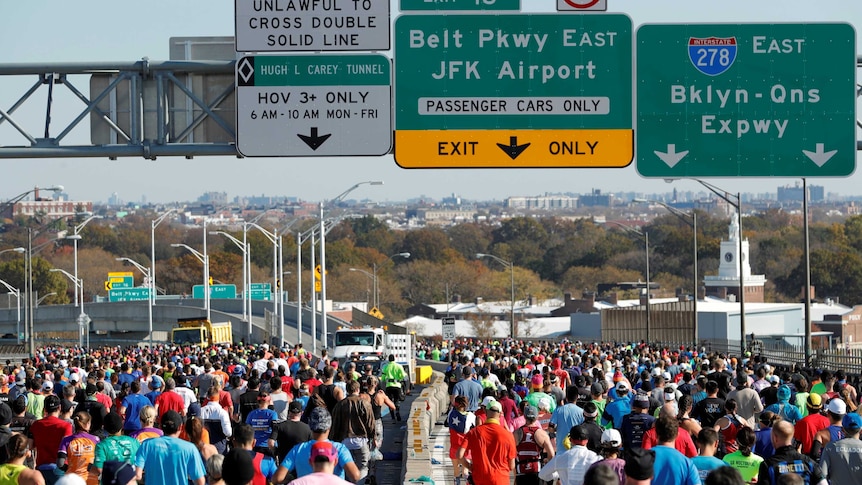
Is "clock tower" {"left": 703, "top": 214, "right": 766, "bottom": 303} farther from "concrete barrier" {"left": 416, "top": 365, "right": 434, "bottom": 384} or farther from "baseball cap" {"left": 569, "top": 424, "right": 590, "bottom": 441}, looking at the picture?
"baseball cap" {"left": 569, "top": 424, "right": 590, "bottom": 441}

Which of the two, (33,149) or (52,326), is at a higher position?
(33,149)

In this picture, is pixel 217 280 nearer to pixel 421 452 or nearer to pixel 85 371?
pixel 85 371

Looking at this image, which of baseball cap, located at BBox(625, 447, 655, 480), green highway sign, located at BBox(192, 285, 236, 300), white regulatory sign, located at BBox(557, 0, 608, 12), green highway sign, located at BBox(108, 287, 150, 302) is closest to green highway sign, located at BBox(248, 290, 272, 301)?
green highway sign, located at BBox(192, 285, 236, 300)

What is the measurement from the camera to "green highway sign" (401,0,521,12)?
56.1 ft

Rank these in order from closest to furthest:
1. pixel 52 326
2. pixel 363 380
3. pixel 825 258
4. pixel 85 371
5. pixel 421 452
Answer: pixel 421 452
pixel 363 380
pixel 85 371
pixel 52 326
pixel 825 258

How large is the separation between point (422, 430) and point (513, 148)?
467cm

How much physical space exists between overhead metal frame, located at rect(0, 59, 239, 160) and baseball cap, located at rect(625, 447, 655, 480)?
10.2 m

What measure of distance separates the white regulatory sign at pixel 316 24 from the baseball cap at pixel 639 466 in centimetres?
946

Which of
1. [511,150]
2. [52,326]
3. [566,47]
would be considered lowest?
[52,326]

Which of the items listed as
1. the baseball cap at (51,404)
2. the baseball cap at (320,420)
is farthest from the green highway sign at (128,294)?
the baseball cap at (320,420)

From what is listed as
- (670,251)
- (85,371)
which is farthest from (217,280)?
(85,371)

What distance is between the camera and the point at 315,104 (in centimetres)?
1736

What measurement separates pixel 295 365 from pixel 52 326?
8970 centimetres

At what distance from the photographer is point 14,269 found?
147625 millimetres
